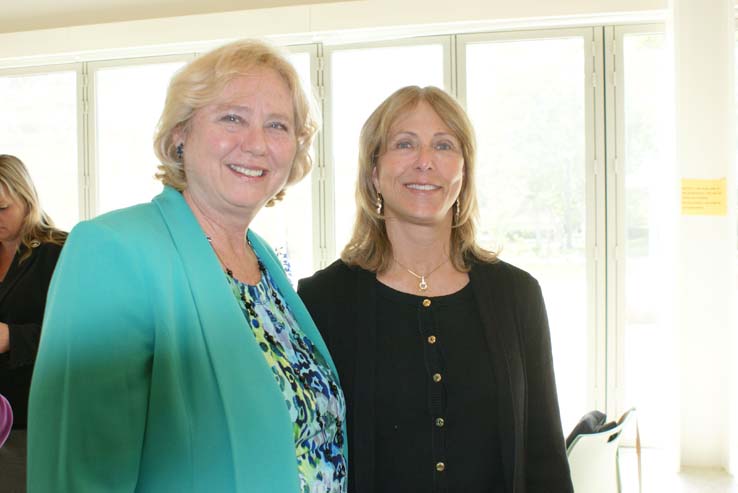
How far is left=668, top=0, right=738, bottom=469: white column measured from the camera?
381cm

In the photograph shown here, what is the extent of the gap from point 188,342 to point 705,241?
382cm

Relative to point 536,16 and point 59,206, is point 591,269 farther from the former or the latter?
point 59,206

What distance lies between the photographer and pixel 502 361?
4.75 feet

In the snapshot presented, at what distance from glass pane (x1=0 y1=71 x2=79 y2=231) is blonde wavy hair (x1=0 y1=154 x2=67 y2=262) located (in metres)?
3.38

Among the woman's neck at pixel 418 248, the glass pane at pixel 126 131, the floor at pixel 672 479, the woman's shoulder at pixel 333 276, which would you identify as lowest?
the floor at pixel 672 479

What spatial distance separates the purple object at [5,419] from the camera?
5.68 feet

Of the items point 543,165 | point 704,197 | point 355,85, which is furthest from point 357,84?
point 704,197

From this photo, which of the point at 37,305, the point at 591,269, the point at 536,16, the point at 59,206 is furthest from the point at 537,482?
the point at 59,206

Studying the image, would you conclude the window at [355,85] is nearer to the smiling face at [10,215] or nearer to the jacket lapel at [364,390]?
the smiling face at [10,215]

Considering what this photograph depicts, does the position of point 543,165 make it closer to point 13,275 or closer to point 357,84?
point 357,84

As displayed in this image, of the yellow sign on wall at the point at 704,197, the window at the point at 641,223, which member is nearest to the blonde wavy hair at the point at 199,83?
the yellow sign on wall at the point at 704,197

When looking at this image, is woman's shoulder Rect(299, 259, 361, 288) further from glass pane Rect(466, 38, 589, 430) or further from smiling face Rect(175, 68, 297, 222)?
glass pane Rect(466, 38, 589, 430)

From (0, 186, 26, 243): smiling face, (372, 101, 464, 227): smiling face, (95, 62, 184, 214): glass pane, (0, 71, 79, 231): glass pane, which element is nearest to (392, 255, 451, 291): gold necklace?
(372, 101, 464, 227): smiling face

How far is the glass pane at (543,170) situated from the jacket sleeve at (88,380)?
3632mm
